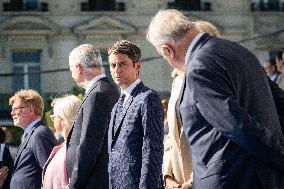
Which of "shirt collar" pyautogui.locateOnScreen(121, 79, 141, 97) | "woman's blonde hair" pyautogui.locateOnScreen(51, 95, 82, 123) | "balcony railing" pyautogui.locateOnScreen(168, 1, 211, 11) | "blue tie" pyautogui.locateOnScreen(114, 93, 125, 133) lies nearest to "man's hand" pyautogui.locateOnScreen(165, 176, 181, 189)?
"blue tie" pyautogui.locateOnScreen(114, 93, 125, 133)

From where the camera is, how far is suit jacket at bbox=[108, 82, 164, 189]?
17.9 feet

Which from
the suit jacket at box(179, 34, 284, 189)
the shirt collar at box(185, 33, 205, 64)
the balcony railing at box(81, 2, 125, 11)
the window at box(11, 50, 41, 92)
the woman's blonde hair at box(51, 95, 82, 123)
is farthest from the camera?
the balcony railing at box(81, 2, 125, 11)

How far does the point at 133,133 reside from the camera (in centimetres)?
558

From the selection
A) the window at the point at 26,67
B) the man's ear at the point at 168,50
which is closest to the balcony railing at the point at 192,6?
the window at the point at 26,67

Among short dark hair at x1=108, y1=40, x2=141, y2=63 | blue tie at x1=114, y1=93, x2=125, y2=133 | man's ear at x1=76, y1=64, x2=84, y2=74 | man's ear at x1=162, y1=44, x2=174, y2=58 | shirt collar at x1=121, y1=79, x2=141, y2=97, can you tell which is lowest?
blue tie at x1=114, y1=93, x2=125, y2=133

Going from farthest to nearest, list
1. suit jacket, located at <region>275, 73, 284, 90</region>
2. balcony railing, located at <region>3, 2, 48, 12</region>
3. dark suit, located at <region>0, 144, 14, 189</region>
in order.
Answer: balcony railing, located at <region>3, 2, 48, 12</region> < suit jacket, located at <region>275, 73, 284, 90</region> < dark suit, located at <region>0, 144, 14, 189</region>

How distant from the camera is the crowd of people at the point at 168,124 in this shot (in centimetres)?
437

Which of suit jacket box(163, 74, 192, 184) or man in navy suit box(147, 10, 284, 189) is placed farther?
suit jacket box(163, 74, 192, 184)

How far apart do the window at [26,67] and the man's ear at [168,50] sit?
97.1 ft

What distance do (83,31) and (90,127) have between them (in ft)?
93.7

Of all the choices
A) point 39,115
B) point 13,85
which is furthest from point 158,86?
point 39,115

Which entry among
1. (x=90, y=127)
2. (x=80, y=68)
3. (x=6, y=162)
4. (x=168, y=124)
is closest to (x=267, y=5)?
(x=6, y=162)

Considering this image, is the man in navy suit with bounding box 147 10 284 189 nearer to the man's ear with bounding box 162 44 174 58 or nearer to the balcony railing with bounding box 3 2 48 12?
the man's ear with bounding box 162 44 174 58

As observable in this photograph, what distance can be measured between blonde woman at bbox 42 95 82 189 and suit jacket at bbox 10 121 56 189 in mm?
350
